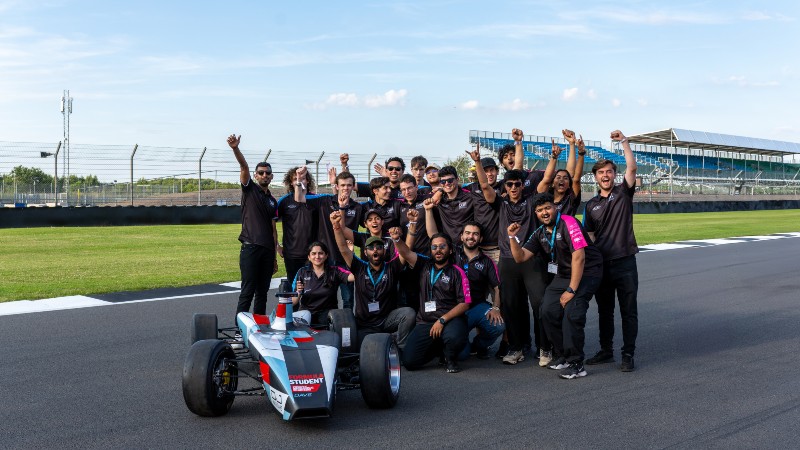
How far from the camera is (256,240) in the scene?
23.8ft

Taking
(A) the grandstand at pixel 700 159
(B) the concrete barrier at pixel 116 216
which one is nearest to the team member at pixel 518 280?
(B) the concrete barrier at pixel 116 216

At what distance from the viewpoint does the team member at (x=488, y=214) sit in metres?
7.20

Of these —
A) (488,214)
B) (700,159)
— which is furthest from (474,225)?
(700,159)

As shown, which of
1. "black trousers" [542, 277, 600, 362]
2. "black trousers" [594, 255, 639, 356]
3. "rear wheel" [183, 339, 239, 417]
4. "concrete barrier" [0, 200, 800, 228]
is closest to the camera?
"rear wheel" [183, 339, 239, 417]

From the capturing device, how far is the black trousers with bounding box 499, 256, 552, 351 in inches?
262

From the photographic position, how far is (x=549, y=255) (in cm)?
661

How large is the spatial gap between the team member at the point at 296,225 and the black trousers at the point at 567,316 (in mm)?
2377

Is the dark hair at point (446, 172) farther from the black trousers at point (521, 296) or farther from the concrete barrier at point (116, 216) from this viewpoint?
the concrete barrier at point (116, 216)

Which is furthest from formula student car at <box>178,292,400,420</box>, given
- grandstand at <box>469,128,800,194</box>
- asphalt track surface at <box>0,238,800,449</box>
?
grandstand at <box>469,128,800,194</box>

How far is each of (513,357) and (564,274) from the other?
824 millimetres

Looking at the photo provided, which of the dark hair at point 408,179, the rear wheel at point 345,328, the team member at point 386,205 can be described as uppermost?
the dark hair at point 408,179

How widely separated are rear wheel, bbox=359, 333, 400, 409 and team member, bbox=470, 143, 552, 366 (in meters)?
1.70

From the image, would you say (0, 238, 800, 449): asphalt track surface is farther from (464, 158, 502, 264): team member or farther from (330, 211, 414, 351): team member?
(464, 158, 502, 264): team member

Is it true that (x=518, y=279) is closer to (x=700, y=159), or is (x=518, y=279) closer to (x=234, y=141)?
(x=234, y=141)
